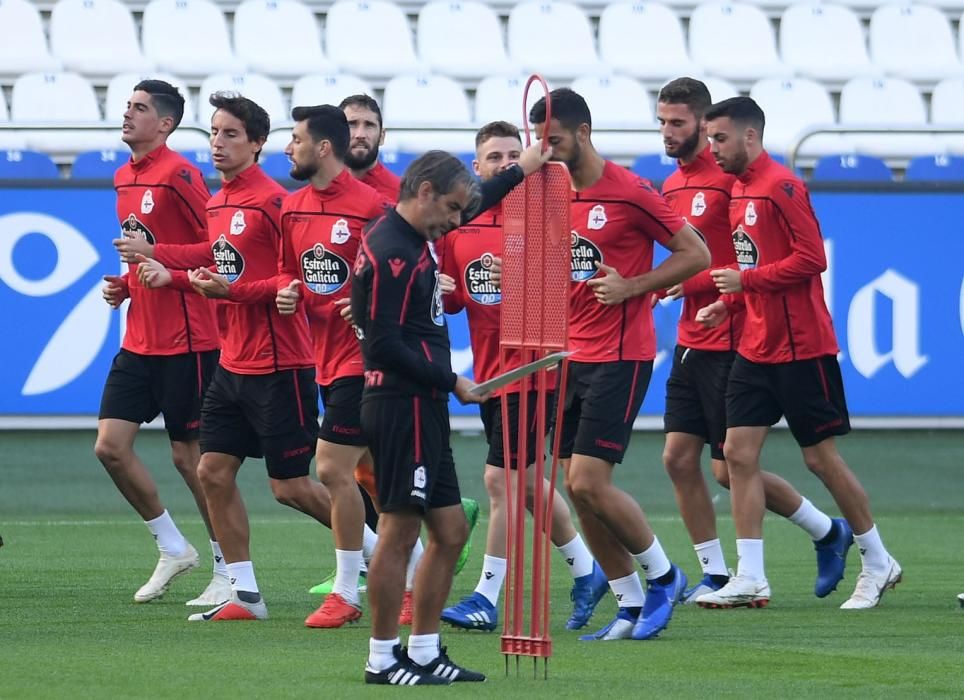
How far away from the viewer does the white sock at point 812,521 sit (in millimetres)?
8734

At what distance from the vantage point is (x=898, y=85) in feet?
52.4

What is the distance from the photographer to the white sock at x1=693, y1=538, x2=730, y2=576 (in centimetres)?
872

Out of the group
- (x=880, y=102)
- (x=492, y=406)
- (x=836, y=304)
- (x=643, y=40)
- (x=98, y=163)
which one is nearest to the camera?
(x=492, y=406)

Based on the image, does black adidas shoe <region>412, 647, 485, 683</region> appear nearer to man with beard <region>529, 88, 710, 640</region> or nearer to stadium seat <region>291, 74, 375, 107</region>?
man with beard <region>529, 88, 710, 640</region>

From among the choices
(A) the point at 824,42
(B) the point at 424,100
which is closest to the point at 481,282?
(B) the point at 424,100

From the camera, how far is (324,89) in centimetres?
1448

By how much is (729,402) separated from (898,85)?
822cm

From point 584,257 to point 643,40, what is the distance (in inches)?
360

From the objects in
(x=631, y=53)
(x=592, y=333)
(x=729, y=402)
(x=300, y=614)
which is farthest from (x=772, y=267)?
(x=631, y=53)

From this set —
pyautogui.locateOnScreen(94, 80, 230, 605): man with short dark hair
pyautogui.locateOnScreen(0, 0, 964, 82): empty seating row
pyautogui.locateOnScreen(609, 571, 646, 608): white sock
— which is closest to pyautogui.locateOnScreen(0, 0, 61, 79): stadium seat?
pyautogui.locateOnScreen(0, 0, 964, 82): empty seating row

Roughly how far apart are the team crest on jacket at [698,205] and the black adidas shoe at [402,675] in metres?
3.48

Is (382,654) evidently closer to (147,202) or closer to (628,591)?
(628,591)

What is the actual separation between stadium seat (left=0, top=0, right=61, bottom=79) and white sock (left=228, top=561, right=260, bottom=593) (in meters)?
7.97

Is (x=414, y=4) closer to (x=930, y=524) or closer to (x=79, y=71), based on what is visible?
(x=79, y=71)
